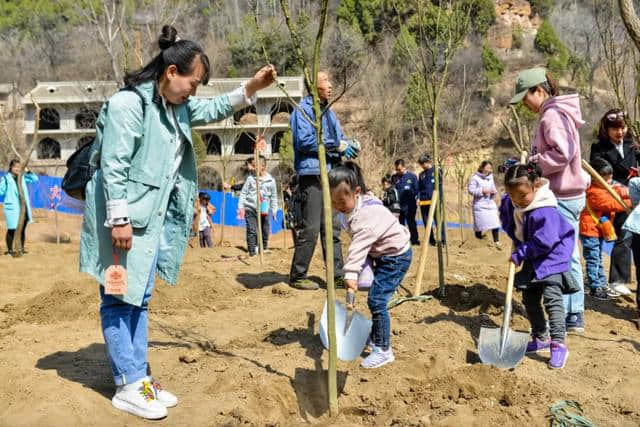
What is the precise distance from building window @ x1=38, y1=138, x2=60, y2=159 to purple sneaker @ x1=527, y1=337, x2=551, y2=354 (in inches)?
1517

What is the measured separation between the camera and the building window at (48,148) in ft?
128

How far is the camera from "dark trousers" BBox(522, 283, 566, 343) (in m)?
4.14

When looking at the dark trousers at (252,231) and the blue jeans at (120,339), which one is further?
the dark trousers at (252,231)

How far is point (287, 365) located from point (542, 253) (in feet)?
5.80

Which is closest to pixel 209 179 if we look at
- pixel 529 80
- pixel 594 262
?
pixel 594 262

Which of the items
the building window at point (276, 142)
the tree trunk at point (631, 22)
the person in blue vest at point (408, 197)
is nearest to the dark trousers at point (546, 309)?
the tree trunk at point (631, 22)

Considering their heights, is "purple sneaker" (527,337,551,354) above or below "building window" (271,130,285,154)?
above

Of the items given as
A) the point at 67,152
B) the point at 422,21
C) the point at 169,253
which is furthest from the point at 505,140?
the point at 169,253

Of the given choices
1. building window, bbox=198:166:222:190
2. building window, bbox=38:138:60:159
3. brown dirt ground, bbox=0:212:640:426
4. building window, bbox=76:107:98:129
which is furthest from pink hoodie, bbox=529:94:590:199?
building window, bbox=38:138:60:159

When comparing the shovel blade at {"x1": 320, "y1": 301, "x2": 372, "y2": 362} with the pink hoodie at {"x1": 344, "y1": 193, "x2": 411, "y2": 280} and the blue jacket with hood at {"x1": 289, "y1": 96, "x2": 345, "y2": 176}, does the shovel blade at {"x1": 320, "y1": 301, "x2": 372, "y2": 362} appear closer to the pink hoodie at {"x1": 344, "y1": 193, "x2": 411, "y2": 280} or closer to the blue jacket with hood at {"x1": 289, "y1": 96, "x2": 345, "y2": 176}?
the pink hoodie at {"x1": 344, "y1": 193, "x2": 411, "y2": 280}

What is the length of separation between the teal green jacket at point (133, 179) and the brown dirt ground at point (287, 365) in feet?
2.52

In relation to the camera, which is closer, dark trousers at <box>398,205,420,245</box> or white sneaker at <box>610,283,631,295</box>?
white sneaker at <box>610,283,631,295</box>

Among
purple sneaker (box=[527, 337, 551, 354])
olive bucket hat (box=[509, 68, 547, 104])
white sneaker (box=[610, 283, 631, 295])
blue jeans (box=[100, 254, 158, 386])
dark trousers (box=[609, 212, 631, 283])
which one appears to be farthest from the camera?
dark trousers (box=[609, 212, 631, 283])

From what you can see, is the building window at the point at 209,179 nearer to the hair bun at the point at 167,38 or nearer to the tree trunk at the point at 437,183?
the tree trunk at the point at 437,183
